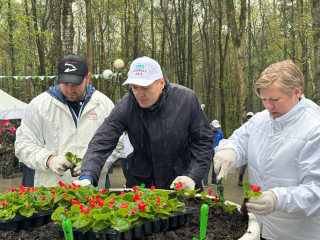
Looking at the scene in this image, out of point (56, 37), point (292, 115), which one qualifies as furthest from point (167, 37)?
point (292, 115)

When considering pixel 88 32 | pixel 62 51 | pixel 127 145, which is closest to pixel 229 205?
pixel 127 145

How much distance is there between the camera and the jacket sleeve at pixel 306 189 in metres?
1.89

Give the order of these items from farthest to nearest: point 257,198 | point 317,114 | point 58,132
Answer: point 58,132 < point 317,114 < point 257,198

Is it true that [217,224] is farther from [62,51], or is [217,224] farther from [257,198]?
[62,51]

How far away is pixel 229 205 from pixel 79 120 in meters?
1.54

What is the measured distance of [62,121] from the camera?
2.99 metres

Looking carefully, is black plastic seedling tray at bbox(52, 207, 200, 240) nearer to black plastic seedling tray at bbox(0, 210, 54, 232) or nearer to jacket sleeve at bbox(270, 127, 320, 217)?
black plastic seedling tray at bbox(0, 210, 54, 232)

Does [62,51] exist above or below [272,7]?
below

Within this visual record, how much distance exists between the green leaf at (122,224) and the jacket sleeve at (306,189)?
0.86 meters

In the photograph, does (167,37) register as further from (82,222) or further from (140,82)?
(82,222)

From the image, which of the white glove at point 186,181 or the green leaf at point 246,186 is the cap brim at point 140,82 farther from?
the green leaf at point 246,186

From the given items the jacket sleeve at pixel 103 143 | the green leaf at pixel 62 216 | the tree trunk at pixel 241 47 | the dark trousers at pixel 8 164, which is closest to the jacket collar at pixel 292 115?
the jacket sleeve at pixel 103 143

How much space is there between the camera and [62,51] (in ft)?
31.5

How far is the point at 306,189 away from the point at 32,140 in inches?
86.4
